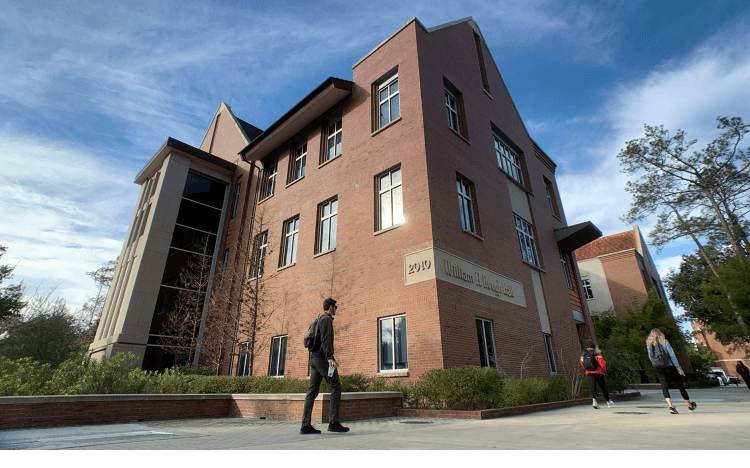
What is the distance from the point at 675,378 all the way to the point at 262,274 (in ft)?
50.8

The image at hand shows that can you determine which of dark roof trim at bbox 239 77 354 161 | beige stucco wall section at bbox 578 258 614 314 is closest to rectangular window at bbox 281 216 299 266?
dark roof trim at bbox 239 77 354 161

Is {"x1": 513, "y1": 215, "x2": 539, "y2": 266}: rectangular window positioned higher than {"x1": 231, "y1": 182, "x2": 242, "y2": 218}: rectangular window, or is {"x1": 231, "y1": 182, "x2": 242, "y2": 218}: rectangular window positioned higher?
{"x1": 231, "y1": 182, "x2": 242, "y2": 218}: rectangular window

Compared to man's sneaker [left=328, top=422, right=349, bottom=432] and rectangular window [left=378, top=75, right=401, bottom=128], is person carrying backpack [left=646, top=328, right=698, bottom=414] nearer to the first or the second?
man's sneaker [left=328, top=422, right=349, bottom=432]

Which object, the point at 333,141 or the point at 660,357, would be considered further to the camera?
the point at 333,141

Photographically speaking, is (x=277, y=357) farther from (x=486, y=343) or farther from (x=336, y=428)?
(x=336, y=428)

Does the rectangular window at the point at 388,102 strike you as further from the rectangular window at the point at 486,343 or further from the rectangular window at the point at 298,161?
the rectangular window at the point at 486,343

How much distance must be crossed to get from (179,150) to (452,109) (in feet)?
49.1

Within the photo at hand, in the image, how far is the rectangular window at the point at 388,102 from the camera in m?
15.3

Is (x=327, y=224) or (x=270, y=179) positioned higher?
(x=270, y=179)

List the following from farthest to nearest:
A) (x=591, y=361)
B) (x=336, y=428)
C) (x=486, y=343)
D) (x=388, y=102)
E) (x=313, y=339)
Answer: (x=388, y=102)
(x=486, y=343)
(x=591, y=361)
(x=313, y=339)
(x=336, y=428)

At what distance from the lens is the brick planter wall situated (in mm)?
6867

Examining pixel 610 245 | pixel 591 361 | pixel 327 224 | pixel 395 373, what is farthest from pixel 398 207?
pixel 610 245

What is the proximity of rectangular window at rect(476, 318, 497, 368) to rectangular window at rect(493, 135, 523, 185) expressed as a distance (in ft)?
29.1

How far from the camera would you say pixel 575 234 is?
20.8 m
